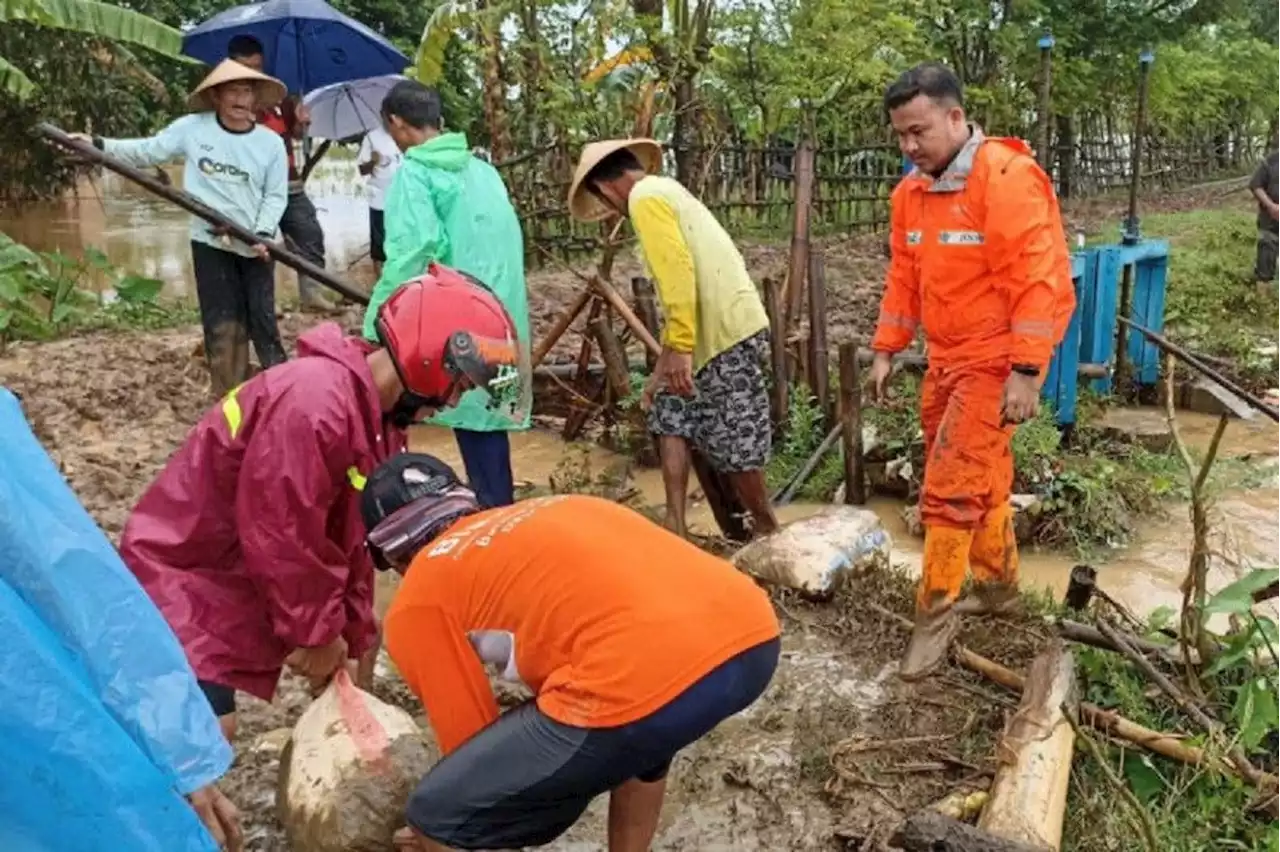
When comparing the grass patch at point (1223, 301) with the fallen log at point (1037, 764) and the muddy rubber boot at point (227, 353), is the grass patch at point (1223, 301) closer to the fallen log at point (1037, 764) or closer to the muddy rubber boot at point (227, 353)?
the fallen log at point (1037, 764)

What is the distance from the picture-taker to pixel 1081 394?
7098 millimetres

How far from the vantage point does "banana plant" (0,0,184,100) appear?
8547 mm

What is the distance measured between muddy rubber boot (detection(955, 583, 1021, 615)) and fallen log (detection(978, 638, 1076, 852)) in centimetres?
64

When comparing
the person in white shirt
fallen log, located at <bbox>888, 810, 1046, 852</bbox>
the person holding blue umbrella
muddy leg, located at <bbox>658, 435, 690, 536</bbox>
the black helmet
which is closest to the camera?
the black helmet

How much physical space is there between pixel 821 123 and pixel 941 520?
42.3ft

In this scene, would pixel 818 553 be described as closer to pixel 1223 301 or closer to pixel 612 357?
pixel 612 357

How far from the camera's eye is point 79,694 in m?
1.33

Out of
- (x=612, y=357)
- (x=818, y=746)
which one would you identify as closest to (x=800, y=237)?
(x=612, y=357)

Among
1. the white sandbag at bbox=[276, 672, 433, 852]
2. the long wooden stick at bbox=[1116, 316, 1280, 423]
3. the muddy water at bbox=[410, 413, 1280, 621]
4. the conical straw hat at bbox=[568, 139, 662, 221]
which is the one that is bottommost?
the muddy water at bbox=[410, 413, 1280, 621]

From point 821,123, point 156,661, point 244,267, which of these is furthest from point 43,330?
point 821,123

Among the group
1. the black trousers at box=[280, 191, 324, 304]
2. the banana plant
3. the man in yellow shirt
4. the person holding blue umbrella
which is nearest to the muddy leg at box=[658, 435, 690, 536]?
the man in yellow shirt

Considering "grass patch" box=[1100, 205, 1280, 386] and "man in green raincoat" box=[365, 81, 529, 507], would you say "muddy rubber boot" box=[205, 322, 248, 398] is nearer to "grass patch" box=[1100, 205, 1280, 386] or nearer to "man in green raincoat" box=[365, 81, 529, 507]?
"man in green raincoat" box=[365, 81, 529, 507]

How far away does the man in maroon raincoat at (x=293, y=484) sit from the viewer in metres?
2.39

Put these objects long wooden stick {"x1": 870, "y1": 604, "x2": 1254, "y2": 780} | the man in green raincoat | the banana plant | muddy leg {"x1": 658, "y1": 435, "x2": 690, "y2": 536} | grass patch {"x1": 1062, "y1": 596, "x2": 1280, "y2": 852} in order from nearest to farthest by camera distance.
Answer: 1. grass patch {"x1": 1062, "y1": 596, "x2": 1280, "y2": 852}
2. long wooden stick {"x1": 870, "y1": 604, "x2": 1254, "y2": 780}
3. the man in green raincoat
4. muddy leg {"x1": 658, "y1": 435, "x2": 690, "y2": 536}
5. the banana plant
